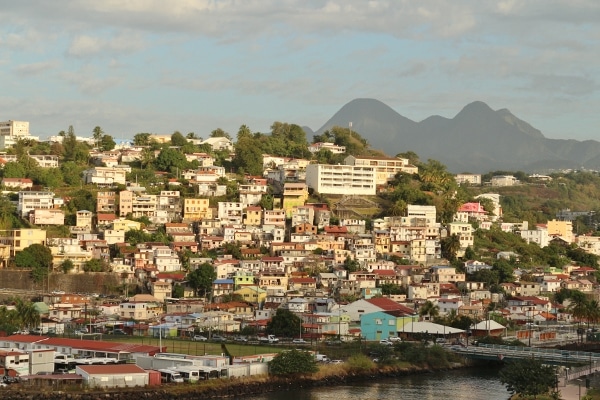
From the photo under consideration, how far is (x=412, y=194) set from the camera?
43062 mm

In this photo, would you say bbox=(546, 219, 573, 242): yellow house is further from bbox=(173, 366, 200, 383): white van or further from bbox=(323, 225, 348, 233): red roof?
bbox=(173, 366, 200, 383): white van

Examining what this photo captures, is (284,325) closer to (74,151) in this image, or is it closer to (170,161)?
(170,161)

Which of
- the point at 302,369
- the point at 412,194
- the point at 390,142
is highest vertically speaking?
the point at 390,142

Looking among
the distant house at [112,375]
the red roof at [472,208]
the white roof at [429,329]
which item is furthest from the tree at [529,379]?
Result: the red roof at [472,208]

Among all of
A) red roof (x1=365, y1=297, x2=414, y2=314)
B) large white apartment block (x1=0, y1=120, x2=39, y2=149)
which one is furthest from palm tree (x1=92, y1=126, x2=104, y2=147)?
red roof (x1=365, y1=297, x2=414, y2=314)

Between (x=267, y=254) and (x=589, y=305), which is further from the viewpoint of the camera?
(x=267, y=254)

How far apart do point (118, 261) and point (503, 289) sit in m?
12.6

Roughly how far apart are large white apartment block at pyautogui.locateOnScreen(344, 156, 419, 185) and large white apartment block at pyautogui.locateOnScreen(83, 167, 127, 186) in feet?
31.8

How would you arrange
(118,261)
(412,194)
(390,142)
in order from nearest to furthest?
1. (118,261)
2. (412,194)
3. (390,142)

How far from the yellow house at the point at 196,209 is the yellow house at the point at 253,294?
6994 mm

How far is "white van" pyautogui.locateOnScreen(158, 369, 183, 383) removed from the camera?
72.3 ft

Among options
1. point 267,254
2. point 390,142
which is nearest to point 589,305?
point 267,254

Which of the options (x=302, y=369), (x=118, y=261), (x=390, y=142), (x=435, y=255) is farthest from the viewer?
(x=390, y=142)

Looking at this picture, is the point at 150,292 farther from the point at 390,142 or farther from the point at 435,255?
the point at 390,142
